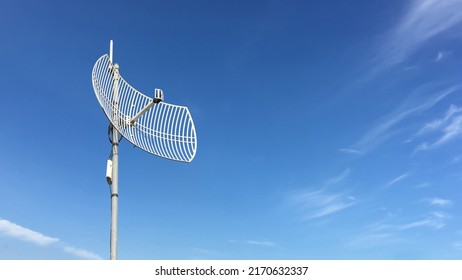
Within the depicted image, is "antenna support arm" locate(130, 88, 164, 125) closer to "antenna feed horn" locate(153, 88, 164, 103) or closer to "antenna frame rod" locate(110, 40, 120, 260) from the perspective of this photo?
"antenna feed horn" locate(153, 88, 164, 103)

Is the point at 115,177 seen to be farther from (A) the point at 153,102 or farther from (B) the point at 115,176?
(A) the point at 153,102

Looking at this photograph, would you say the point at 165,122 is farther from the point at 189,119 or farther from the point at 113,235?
the point at 113,235

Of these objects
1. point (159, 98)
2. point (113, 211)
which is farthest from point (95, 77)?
point (113, 211)

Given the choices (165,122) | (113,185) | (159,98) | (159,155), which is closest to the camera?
A: (113,185)

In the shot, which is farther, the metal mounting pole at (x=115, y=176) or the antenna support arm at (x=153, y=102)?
the antenna support arm at (x=153, y=102)

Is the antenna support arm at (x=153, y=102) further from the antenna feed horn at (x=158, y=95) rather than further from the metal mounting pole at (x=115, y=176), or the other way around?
Answer: the metal mounting pole at (x=115, y=176)

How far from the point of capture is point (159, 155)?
1016cm

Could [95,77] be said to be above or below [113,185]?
above

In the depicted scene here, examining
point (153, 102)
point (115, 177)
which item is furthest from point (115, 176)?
point (153, 102)

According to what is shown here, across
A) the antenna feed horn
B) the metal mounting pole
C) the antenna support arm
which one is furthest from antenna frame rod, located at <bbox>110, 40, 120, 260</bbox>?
the antenna feed horn

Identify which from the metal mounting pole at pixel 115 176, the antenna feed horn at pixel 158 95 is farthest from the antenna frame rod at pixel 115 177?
the antenna feed horn at pixel 158 95
